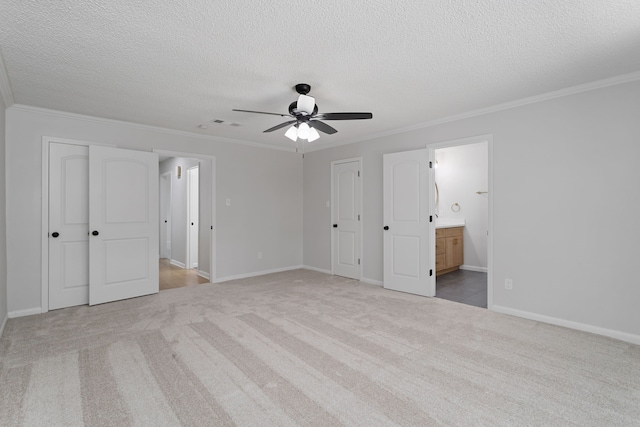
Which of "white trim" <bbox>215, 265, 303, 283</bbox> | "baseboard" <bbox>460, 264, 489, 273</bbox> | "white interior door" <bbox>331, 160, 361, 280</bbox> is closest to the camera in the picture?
"white trim" <bbox>215, 265, 303, 283</bbox>

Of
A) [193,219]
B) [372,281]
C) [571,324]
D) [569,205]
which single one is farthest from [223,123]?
[571,324]

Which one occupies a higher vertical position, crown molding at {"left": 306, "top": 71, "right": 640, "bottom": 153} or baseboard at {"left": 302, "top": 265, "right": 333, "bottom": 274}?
crown molding at {"left": 306, "top": 71, "right": 640, "bottom": 153}

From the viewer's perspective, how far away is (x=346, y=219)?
560 centimetres

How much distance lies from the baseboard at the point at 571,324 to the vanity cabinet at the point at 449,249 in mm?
1910

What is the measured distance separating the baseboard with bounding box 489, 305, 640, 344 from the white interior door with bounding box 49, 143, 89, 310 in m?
5.18

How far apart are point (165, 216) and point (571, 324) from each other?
26.5ft

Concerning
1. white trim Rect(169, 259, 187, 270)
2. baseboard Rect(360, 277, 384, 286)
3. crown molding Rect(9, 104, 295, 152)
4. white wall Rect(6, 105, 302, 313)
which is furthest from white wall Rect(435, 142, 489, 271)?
white trim Rect(169, 259, 187, 270)

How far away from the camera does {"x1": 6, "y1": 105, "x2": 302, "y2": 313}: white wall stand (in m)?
3.61

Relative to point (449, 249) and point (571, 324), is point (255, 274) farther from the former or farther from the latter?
point (571, 324)

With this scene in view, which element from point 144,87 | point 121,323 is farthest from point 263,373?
point 144,87

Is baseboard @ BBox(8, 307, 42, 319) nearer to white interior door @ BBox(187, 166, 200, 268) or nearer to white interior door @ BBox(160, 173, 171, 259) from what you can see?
white interior door @ BBox(187, 166, 200, 268)

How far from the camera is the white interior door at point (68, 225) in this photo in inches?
152

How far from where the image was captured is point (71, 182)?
13.1 feet

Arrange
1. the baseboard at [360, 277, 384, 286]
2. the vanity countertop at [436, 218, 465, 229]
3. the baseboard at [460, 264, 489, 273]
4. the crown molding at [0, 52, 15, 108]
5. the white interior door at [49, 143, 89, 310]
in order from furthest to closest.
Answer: the vanity countertop at [436, 218, 465, 229]
the baseboard at [460, 264, 489, 273]
the baseboard at [360, 277, 384, 286]
the white interior door at [49, 143, 89, 310]
the crown molding at [0, 52, 15, 108]
